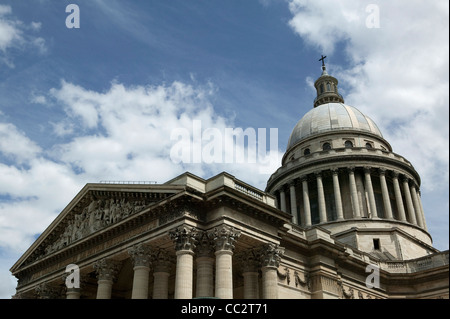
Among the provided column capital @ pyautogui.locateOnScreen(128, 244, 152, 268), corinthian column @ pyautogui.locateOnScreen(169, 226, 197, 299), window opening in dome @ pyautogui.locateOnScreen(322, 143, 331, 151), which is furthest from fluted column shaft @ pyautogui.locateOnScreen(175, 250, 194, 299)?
window opening in dome @ pyautogui.locateOnScreen(322, 143, 331, 151)

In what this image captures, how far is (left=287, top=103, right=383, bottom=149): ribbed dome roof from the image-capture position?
6650 centimetres

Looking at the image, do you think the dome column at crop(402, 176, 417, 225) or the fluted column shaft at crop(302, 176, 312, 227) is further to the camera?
the dome column at crop(402, 176, 417, 225)

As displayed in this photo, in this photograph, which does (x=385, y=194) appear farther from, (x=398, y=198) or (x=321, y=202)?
(x=321, y=202)

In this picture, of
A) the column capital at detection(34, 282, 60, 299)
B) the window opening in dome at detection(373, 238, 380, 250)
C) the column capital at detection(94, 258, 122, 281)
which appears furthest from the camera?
the window opening in dome at detection(373, 238, 380, 250)

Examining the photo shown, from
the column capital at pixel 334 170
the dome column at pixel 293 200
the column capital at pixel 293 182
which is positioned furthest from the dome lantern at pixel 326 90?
the dome column at pixel 293 200

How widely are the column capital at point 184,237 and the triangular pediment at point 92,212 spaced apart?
8.29 feet

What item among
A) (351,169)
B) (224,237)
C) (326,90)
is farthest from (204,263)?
(326,90)

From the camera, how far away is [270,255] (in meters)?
32.8

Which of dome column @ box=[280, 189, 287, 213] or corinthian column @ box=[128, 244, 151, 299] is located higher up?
dome column @ box=[280, 189, 287, 213]

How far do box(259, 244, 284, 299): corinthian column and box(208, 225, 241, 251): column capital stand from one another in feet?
11.8

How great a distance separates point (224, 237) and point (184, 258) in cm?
284

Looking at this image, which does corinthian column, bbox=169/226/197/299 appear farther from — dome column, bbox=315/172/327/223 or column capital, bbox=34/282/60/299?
dome column, bbox=315/172/327/223
